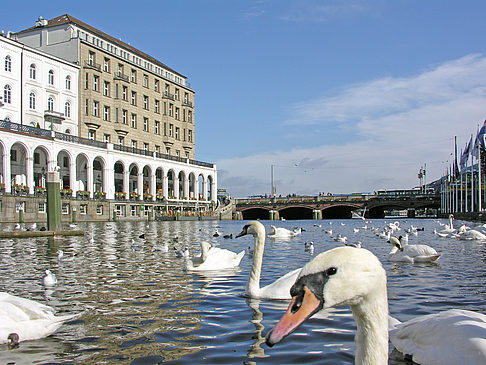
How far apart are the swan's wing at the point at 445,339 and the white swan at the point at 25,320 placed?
3.76 m

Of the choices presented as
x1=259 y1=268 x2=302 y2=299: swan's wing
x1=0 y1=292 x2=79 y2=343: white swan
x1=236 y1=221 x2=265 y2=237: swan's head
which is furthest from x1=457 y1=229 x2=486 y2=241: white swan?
x1=0 y1=292 x2=79 y2=343: white swan

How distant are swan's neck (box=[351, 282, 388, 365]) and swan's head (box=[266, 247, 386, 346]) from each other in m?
0.02

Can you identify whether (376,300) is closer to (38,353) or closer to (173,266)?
(38,353)

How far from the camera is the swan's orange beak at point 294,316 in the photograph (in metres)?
2.34

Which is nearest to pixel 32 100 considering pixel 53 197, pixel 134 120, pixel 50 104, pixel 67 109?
pixel 50 104

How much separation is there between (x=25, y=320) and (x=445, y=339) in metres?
4.34

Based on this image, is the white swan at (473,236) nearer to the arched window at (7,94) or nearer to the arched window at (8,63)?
the arched window at (7,94)

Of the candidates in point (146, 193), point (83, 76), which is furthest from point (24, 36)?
point (146, 193)

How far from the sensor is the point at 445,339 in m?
4.13

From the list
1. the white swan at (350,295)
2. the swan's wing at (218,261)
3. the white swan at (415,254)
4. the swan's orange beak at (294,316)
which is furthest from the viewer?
the white swan at (415,254)

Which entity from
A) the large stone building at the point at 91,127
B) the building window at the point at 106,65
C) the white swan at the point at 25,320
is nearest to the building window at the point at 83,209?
the large stone building at the point at 91,127

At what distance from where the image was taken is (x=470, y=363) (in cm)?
380

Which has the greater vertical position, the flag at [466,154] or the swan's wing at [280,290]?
the flag at [466,154]

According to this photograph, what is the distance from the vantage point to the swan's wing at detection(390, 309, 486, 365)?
383cm
